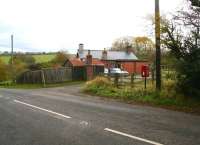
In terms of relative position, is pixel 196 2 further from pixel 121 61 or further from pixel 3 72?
pixel 121 61

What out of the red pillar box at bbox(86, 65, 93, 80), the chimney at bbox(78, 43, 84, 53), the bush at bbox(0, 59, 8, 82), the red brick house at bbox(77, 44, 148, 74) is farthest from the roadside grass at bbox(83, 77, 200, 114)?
the chimney at bbox(78, 43, 84, 53)

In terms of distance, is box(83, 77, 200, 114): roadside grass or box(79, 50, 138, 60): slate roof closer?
box(83, 77, 200, 114): roadside grass

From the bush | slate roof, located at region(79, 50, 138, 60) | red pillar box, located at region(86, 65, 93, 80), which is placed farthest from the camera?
slate roof, located at region(79, 50, 138, 60)

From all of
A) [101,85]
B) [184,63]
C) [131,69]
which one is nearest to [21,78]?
[101,85]

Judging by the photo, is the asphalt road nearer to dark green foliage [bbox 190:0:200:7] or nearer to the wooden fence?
dark green foliage [bbox 190:0:200:7]

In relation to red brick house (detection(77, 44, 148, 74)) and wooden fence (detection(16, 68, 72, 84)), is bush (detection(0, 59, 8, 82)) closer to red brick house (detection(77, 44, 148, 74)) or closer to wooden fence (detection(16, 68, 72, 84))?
wooden fence (detection(16, 68, 72, 84))

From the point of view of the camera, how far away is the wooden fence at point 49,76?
40.6 m

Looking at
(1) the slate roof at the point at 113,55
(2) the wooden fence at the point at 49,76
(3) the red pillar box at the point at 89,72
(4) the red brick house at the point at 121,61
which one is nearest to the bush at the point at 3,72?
(2) the wooden fence at the point at 49,76

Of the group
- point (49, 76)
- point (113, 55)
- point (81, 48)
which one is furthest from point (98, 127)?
point (81, 48)

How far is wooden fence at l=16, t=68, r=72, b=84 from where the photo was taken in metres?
40.6

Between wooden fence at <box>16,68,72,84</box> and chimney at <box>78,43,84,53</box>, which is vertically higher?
chimney at <box>78,43,84,53</box>

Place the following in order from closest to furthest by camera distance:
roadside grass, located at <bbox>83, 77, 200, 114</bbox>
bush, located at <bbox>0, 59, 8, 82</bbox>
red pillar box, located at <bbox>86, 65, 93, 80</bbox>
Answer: roadside grass, located at <bbox>83, 77, 200, 114</bbox>
red pillar box, located at <bbox>86, 65, 93, 80</bbox>
bush, located at <bbox>0, 59, 8, 82</bbox>

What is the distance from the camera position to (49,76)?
1598 inches

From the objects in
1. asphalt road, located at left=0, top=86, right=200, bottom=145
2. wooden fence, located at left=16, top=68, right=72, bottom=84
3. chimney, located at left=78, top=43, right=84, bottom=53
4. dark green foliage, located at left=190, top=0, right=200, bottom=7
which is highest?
chimney, located at left=78, top=43, right=84, bottom=53
